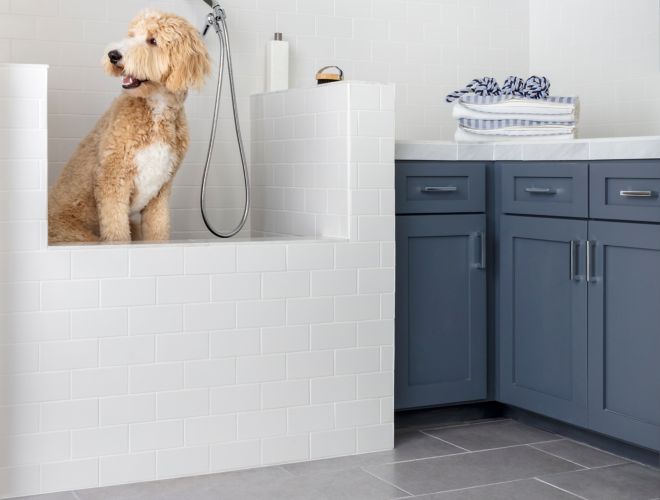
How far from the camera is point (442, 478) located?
292cm

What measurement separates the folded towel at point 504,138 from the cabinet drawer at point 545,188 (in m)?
0.12

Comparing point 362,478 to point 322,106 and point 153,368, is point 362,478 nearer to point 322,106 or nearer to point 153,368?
point 153,368

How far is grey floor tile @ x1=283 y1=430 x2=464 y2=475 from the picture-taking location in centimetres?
303

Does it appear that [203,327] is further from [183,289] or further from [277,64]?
[277,64]

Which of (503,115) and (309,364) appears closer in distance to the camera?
(309,364)

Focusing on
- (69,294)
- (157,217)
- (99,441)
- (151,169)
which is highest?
(151,169)

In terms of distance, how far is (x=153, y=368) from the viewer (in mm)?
2867

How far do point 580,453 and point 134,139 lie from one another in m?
1.70

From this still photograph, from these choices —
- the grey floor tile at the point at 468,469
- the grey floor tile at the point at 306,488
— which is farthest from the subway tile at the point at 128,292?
Result: the grey floor tile at the point at 468,469

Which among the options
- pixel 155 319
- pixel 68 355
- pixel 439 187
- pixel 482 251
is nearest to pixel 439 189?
pixel 439 187

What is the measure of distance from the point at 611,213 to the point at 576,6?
1.44 m

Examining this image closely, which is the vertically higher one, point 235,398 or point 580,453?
point 235,398

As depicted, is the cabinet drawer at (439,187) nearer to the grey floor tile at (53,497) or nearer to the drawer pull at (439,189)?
the drawer pull at (439,189)

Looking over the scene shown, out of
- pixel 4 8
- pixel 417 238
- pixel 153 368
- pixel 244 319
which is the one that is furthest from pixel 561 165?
pixel 4 8
